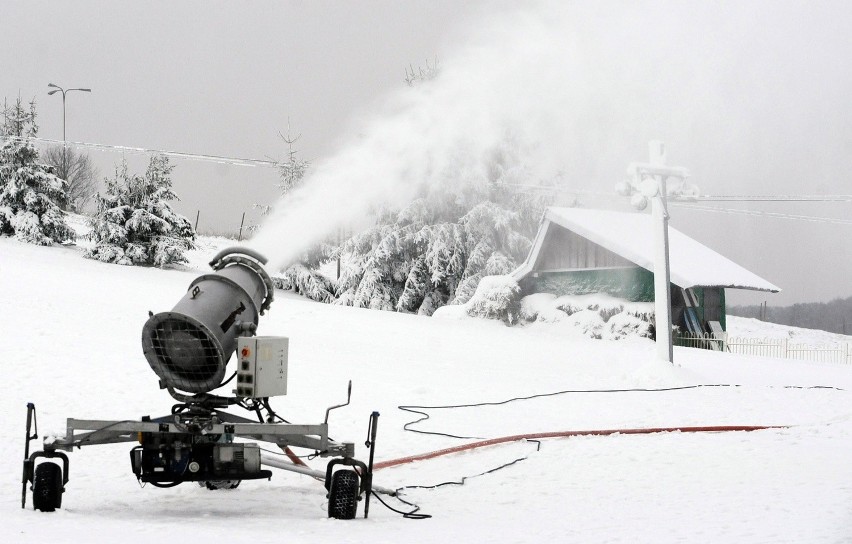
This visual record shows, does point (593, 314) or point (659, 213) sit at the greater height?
point (659, 213)

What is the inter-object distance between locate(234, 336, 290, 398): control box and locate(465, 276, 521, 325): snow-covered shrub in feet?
77.3

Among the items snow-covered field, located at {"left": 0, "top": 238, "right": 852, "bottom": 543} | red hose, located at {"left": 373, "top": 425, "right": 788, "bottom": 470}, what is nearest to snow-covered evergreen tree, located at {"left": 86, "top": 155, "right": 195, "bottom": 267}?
snow-covered field, located at {"left": 0, "top": 238, "right": 852, "bottom": 543}

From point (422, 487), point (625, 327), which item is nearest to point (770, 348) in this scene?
point (625, 327)

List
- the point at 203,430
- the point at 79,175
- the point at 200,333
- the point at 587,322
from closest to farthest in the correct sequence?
the point at 203,430, the point at 200,333, the point at 587,322, the point at 79,175

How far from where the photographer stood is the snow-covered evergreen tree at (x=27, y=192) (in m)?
37.3

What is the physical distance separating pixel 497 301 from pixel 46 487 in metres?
24.7

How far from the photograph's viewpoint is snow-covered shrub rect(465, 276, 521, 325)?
3081 cm

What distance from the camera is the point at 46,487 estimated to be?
673cm

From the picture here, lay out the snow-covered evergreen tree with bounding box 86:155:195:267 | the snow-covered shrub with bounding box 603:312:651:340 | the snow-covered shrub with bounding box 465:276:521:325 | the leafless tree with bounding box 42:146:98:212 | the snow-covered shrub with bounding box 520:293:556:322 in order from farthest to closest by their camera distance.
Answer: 1. the leafless tree with bounding box 42:146:98:212
2. the snow-covered evergreen tree with bounding box 86:155:195:267
3. the snow-covered shrub with bounding box 520:293:556:322
4. the snow-covered shrub with bounding box 465:276:521:325
5. the snow-covered shrub with bounding box 603:312:651:340

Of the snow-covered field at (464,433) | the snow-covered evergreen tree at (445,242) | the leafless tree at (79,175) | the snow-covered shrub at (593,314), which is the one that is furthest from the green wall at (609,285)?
the leafless tree at (79,175)

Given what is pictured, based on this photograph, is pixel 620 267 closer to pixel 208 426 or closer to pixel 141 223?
pixel 141 223

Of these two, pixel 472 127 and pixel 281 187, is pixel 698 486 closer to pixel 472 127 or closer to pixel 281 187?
pixel 472 127

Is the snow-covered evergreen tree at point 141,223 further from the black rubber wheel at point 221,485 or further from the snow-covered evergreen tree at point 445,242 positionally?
the black rubber wheel at point 221,485

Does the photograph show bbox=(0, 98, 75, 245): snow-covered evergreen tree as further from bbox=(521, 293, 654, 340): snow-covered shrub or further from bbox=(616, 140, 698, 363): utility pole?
bbox=(616, 140, 698, 363): utility pole
